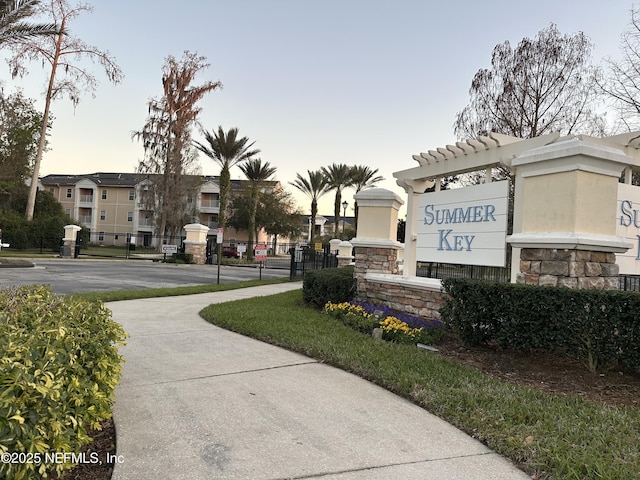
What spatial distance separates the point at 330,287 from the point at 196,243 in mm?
19710

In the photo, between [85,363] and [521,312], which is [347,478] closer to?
[85,363]

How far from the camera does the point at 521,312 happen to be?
5090 mm

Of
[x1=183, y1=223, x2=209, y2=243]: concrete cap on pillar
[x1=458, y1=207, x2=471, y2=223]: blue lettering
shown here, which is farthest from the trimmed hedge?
[x1=183, y1=223, x2=209, y2=243]: concrete cap on pillar

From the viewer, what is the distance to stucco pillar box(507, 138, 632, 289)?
5.21 meters

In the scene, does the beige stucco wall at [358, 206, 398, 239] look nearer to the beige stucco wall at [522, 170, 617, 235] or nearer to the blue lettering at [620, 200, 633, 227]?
the beige stucco wall at [522, 170, 617, 235]

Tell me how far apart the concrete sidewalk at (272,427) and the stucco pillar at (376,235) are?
14.1 feet

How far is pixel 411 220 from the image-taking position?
8.98m

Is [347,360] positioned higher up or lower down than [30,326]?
lower down

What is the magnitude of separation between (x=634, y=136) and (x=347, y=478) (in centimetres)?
634

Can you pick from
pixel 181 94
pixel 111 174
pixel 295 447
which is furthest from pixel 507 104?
pixel 111 174

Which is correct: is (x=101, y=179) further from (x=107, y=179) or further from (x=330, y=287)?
(x=330, y=287)

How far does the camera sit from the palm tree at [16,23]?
17.0 metres

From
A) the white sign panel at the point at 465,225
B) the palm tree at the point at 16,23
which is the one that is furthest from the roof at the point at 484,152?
the palm tree at the point at 16,23

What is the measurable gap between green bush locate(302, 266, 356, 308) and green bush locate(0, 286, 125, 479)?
6342 millimetres
